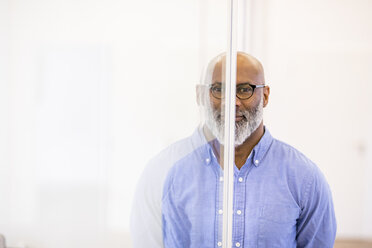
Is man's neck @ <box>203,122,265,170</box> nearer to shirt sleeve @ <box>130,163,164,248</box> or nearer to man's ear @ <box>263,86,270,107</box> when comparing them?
man's ear @ <box>263,86,270,107</box>

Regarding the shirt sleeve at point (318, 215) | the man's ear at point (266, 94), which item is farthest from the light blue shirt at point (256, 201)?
the man's ear at point (266, 94)

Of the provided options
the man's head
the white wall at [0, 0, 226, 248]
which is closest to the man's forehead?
the man's head

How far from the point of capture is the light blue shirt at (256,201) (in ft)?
3.45

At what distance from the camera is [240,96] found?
3.53 feet

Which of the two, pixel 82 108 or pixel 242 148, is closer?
pixel 82 108

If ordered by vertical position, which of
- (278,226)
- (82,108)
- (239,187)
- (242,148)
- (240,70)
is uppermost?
(240,70)

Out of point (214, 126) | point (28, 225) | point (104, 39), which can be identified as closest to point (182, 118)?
point (214, 126)

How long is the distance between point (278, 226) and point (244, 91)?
0.42 meters

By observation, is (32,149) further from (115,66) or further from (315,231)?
(315,231)

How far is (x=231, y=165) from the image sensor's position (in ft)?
3.59

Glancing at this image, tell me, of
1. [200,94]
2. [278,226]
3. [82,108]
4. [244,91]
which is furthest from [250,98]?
[82,108]

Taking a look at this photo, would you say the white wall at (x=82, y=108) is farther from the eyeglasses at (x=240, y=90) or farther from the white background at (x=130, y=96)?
the eyeglasses at (x=240, y=90)

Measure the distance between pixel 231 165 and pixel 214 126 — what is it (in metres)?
0.13

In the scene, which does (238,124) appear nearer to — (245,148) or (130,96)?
(245,148)
